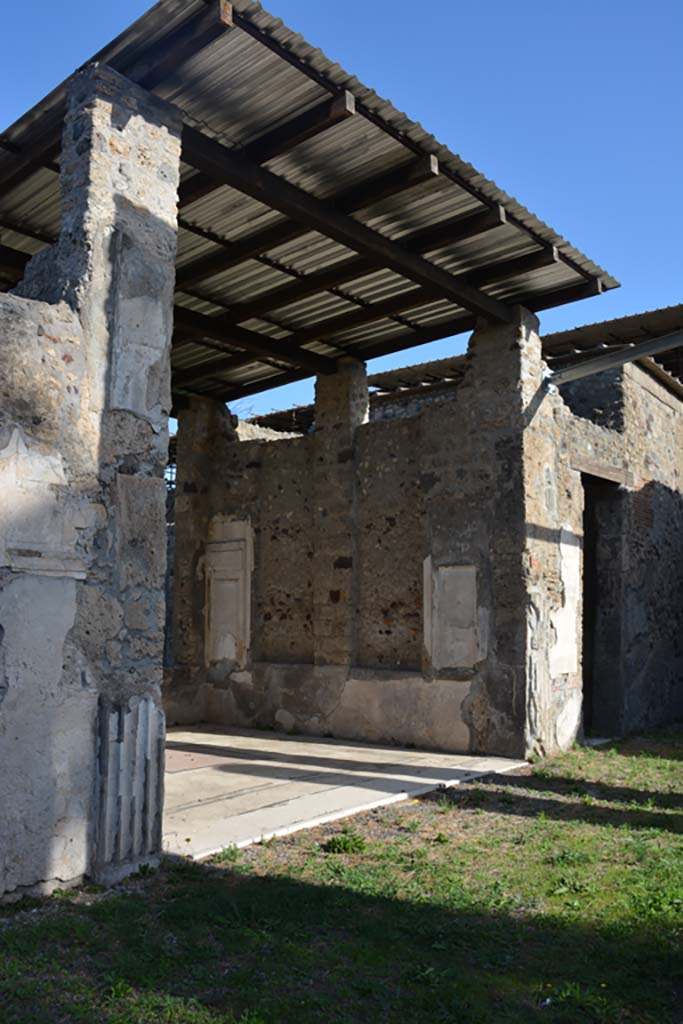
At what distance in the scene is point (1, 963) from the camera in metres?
3.18

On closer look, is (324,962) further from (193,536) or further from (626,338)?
(626,338)

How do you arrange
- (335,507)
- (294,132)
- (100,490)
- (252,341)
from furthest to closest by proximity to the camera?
(335,507) → (252,341) → (294,132) → (100,490)

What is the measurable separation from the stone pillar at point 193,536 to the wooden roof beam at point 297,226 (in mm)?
3217

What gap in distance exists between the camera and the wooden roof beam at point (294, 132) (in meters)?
5.44

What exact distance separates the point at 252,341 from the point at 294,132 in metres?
3.63

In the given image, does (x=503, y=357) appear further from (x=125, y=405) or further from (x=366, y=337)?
(x=125, y=405)

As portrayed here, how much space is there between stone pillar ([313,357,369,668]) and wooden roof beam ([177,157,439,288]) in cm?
236

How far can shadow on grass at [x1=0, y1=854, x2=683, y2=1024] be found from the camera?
2898 millimetres

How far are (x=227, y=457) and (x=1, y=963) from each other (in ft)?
26.6

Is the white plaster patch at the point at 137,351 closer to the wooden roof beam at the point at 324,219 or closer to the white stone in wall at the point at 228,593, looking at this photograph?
the wooden roof beam at the point at 324,219

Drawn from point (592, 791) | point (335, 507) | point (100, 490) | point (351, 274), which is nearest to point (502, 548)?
point (335, 507)

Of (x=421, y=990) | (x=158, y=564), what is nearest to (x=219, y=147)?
(x=158, y=564)

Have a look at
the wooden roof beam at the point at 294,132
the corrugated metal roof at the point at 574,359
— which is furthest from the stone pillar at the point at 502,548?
the wooden roof beam at the point at 294,132

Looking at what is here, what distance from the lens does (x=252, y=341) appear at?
927 centimetres
